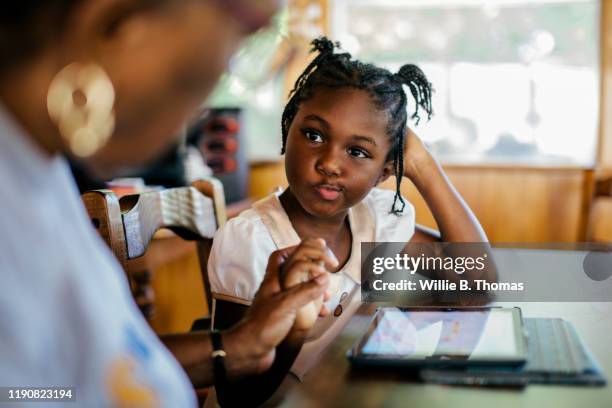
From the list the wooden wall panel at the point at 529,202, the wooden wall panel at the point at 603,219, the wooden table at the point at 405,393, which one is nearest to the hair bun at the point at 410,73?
the wooden table at the point at 405,393

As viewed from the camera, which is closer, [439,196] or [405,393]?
[405,393]

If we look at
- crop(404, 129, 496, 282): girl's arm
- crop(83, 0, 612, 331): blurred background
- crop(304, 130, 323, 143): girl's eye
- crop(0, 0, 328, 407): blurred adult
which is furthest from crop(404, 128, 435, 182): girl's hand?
crop(83, 0, 612, 331): blurred background

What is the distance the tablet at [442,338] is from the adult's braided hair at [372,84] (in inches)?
15.6

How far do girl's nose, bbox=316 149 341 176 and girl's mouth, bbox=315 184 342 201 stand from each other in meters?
0.02

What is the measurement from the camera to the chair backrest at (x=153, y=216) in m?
0.96

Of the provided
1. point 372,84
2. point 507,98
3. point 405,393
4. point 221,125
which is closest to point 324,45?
point 372,84

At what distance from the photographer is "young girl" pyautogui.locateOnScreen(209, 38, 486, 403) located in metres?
1.03

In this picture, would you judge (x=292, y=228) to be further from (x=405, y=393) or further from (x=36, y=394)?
(x=36, y=394)

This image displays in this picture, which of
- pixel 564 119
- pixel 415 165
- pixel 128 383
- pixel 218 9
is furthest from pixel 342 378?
pixel 564 119

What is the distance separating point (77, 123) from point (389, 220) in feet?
3.03

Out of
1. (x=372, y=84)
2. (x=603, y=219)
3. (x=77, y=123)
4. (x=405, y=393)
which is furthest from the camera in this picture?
(x=603, y=219)

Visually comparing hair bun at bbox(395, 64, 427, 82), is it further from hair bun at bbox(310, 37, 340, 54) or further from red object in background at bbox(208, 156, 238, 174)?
red object in background at bbox(208, 156, 238, 174)

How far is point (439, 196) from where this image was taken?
126 centimetres

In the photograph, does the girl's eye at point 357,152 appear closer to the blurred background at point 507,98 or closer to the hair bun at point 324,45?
the hair bun at point 324,45
